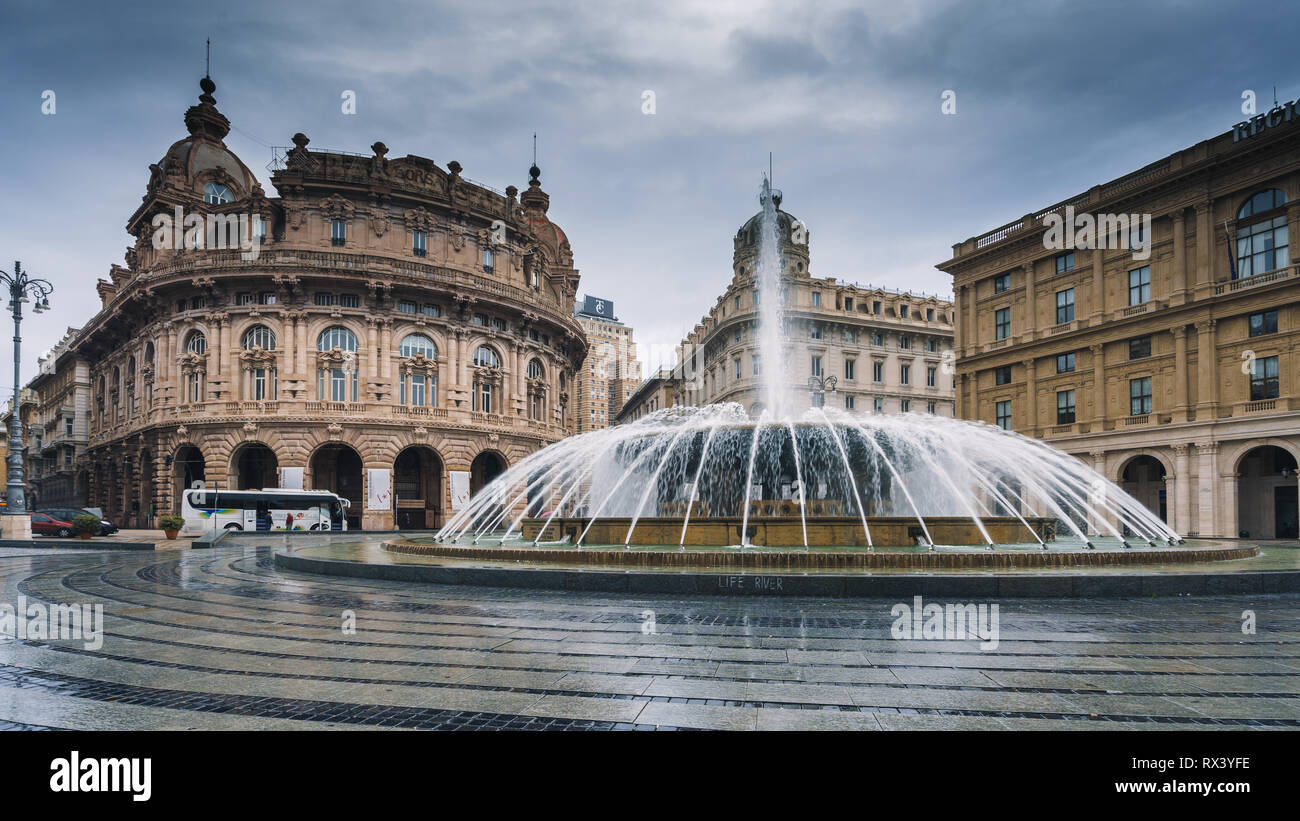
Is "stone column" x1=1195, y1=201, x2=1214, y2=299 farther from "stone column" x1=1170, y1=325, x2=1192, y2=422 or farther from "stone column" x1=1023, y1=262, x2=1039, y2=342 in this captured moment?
"stone column" x1=1023, y1=262, x2=1039, y2=342

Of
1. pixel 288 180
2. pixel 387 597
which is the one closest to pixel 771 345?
pixel 387 597

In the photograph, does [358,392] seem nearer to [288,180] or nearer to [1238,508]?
[288,180]

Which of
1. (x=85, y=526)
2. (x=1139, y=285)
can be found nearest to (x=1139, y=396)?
(x=1139, y=285)

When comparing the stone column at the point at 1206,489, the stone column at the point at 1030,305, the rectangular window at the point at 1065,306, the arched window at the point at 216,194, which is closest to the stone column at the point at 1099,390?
the rectangular window at the point at 1065,306

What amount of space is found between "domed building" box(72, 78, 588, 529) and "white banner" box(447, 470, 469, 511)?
87 millimetres

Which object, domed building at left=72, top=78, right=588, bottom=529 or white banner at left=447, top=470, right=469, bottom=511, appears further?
white banner at left=447, top=470, right=469, bottom=511

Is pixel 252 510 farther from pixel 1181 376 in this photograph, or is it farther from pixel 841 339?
pixel 1181 376

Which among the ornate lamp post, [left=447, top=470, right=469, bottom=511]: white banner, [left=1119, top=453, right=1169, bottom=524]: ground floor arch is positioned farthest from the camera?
the ornate lamp post

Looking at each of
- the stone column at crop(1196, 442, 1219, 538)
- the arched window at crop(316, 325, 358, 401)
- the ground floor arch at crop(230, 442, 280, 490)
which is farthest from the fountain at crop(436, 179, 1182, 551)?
the ground floor arch at crop(230, 442, 280, 490)

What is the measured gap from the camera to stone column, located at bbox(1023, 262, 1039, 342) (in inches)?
1561

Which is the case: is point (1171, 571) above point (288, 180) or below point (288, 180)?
below

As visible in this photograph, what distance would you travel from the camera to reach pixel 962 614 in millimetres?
9188

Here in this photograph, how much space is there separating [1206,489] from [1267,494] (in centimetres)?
346
